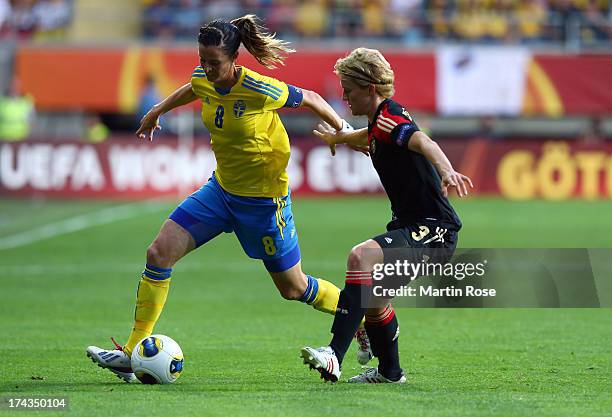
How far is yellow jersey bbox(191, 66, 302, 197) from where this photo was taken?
7.77 meters

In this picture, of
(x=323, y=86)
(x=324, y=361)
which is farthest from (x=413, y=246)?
(x=323, y=86)

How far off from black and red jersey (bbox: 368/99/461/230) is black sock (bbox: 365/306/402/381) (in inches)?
23.1

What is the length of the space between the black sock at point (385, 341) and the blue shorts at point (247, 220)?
0.94 m

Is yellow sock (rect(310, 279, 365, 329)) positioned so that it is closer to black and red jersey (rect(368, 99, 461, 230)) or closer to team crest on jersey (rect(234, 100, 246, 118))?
black and red jersey (rect(368, 99, 461, 230))

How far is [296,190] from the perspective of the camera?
26266 mm

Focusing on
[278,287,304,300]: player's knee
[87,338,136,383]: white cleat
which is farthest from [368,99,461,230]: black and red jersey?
[87,338,136,383]: white cleat

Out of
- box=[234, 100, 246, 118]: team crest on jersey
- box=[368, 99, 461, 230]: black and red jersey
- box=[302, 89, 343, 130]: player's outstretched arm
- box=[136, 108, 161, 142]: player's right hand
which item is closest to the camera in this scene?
box=[368, 99, 461, 230]: black and red jersey

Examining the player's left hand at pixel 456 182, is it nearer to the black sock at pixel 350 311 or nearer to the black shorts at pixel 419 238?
the black shorts at pixel 419 238

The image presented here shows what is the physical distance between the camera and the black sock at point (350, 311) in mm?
7027

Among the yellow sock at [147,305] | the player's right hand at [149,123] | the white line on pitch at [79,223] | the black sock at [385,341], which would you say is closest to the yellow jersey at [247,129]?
the player's right hand at [149,123]

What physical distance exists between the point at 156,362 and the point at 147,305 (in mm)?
473

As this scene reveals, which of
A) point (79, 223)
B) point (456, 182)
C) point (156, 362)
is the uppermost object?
point (456, 182)

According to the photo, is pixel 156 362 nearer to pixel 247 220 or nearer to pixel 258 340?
pixel 247 220

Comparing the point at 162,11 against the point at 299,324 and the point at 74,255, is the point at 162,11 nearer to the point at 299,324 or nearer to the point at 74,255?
the point at 74,255
